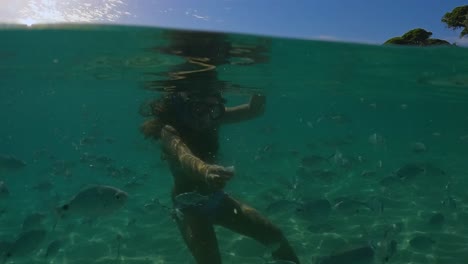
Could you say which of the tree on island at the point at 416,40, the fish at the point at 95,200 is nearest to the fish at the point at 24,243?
the fish at the point at 95,200

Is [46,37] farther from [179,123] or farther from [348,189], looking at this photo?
[348,189]

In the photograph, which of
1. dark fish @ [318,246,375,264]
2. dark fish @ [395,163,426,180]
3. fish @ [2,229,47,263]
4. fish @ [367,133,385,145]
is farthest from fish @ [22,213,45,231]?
fish @ [367,133,385,145]

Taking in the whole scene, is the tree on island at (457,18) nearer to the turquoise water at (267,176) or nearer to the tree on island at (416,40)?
the turquoise water at (267,176)

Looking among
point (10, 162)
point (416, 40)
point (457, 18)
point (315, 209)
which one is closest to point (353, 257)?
point (315, 209)

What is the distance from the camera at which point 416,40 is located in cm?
1511

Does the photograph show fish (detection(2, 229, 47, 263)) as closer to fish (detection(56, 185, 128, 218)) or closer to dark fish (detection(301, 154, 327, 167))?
fish (detection(56, 185, 128, 218))

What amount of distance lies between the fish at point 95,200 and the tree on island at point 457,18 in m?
19.1

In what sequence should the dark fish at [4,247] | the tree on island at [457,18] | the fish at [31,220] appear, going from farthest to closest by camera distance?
the tree on island at [457,18] → the fish at [31,220] → the dark fish at [4,247]

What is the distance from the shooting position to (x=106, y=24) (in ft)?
40.1

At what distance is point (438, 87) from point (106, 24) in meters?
23.1

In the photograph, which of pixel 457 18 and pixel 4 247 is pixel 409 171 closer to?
pixel 4 247

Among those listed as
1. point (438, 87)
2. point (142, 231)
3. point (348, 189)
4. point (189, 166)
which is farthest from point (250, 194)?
point (438, 87)

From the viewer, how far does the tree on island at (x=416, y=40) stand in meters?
14.9

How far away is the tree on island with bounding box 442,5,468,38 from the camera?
18.7 m
